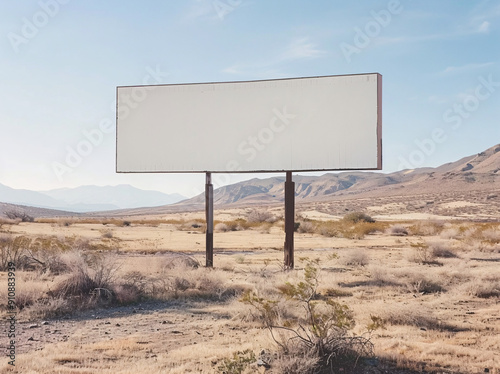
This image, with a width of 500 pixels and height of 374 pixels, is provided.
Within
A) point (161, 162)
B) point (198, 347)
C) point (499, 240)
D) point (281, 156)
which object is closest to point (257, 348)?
point (198, 347)

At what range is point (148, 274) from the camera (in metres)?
13.6

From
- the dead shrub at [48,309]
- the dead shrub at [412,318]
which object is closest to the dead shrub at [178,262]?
the dead shrub at [48,309]

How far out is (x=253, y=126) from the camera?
49.8 feet

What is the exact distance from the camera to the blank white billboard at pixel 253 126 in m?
14.4

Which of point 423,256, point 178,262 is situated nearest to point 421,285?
point 423,256

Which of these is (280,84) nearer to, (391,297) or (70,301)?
(391,297)

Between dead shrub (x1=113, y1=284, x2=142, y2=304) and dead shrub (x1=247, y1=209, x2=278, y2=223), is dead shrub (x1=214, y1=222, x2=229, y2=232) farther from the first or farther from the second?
dead shrub (x1=113, y1=284, x2=142, y2=304)

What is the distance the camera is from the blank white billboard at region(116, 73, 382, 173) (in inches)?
568

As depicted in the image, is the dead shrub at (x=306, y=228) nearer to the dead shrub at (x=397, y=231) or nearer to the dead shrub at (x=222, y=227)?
the dead shrub at (x=397, y=231)

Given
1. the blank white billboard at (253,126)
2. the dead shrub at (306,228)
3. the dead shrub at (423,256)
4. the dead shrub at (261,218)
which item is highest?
the blank white billboard at (253,126)

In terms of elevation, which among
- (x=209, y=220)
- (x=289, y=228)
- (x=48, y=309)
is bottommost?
(x=48, y=309)

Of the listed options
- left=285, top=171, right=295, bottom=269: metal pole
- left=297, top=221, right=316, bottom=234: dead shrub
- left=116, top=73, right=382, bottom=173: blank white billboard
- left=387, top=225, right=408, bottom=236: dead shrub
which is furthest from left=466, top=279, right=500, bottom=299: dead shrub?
left=297, top=221, right=316, bottom=234: dead shrub

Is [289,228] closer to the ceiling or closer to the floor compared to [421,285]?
closer to the ceiling

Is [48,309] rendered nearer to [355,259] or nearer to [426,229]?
[355,259]
